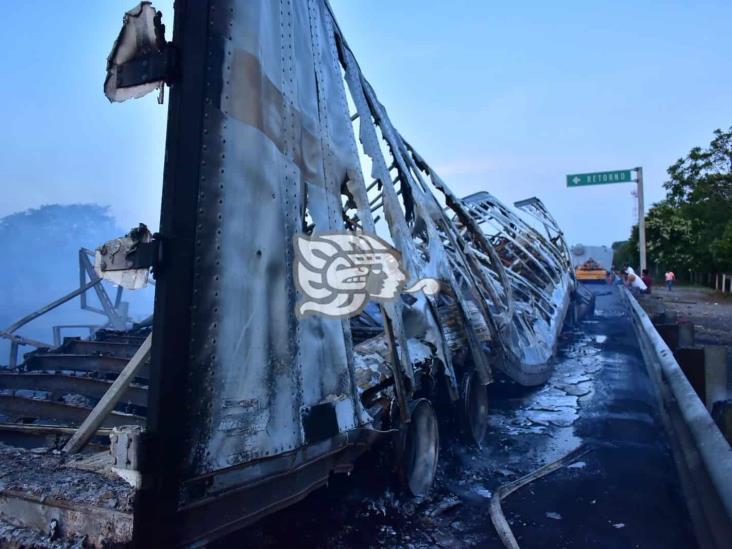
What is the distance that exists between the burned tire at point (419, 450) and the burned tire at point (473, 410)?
29.4 inches

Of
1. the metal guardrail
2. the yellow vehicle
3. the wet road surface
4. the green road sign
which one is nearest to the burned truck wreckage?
the wet road surface

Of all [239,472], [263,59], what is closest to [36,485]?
[239,472]

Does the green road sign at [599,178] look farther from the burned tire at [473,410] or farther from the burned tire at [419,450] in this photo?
the burned tire at [419,450]

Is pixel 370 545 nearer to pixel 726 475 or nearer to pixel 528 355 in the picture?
pixel 726 475

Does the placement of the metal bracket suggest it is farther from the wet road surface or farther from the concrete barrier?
the concrete barrier

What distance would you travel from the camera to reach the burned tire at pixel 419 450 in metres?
3.67

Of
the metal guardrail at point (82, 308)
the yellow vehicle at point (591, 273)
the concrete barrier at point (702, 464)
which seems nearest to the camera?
the concrete barrier at point (702, 464)

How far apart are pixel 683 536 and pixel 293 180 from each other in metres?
3.23

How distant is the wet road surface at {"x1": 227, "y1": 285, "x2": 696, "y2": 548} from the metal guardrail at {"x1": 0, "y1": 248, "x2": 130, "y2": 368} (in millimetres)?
3386

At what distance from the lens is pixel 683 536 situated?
295cm

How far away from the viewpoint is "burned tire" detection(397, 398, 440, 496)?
12.0ft

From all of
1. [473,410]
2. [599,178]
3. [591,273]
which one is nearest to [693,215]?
[591,273]

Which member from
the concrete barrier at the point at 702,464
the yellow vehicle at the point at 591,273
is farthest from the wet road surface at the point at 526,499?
the yellow vehicle at the point at 591,273

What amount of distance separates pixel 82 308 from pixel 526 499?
25.8 ft
